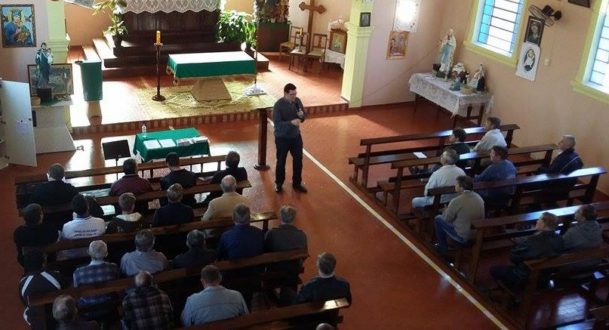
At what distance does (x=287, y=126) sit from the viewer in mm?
9117

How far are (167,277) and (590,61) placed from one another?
795cm

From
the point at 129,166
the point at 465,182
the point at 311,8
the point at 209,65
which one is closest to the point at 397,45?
the point at 311,8

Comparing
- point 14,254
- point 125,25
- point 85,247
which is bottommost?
point 14,254

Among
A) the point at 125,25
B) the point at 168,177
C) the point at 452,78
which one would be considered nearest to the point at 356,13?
the point at 452,78

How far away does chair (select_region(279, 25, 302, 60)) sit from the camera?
15.7 m

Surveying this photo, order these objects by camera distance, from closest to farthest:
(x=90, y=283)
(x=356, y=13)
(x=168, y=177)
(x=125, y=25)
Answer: (x=90, y=283)
(x=168, y=177)
(x=356, y=13)
(x=125, y=25)

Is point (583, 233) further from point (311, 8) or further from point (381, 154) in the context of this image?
point (311, 8)

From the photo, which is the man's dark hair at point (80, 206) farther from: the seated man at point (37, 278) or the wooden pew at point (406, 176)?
the wooden pew at point (406, 176)

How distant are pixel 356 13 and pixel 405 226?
555cm

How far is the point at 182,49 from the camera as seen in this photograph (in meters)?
14.7

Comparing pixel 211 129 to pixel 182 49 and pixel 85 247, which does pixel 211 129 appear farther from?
pixel 85 247

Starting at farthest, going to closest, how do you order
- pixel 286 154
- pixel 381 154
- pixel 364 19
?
1. pixel 364 19
2. pixel 381 154
3. pixel 286 154

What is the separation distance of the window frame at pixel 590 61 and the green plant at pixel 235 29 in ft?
24.9

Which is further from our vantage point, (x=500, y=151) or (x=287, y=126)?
(x=287, y=126)
